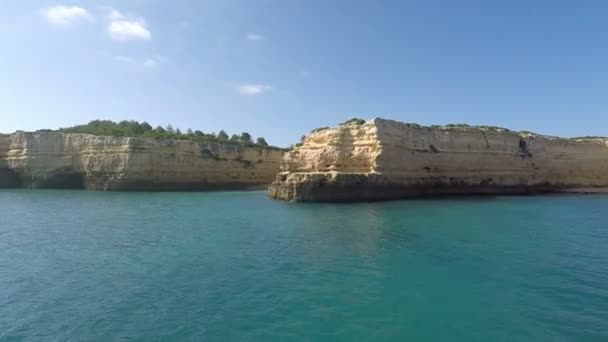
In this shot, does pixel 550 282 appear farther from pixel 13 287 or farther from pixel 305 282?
pixel 13 287

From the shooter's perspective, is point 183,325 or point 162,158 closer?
point 183,325

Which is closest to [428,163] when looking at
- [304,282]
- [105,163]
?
[304,282]

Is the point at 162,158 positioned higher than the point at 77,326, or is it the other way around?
the point at 162,158

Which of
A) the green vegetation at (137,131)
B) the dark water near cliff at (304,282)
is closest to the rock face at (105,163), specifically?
the green vegetation at (137,131)

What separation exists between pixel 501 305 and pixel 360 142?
86.7 ft

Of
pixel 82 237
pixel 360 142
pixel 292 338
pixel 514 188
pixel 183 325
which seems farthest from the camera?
pixel 514 188

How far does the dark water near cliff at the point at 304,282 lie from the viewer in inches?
274

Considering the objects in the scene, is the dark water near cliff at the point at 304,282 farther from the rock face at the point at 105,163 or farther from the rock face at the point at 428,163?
the rock face at the point at 105,163

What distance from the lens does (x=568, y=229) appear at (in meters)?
17.8

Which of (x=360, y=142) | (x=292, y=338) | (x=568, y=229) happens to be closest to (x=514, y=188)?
(x=360, y=142)

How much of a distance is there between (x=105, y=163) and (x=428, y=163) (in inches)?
1520

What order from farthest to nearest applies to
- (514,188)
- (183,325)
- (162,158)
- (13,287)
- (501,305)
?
(162,158)
(514,188)
(13,287)
(501,305)
(183,325)

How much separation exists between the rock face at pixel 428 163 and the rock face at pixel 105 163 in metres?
15.3

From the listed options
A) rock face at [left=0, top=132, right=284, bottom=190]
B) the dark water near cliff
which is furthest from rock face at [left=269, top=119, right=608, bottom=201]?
rock face at [left=0, top=132, right=284, bottom=190]
